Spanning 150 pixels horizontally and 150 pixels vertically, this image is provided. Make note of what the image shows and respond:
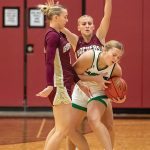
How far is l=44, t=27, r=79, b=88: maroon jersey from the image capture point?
451 cm

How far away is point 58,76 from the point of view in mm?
4590

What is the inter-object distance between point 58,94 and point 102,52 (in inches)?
25.6

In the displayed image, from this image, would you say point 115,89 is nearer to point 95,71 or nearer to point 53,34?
point 95,71

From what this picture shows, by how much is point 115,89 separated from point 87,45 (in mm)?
648

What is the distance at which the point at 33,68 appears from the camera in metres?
9.30

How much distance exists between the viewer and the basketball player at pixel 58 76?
4.52 metres

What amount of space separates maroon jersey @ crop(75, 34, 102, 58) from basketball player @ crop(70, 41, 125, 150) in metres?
0.34

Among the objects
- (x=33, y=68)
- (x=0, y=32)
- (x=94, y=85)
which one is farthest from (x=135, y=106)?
(x=94, y=85)

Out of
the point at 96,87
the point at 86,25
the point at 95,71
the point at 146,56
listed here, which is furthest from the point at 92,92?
the point at 146,56

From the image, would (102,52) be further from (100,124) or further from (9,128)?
(9,128)

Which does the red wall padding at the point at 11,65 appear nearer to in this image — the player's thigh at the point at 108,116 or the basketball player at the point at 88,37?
the basketball player at the point at 88,37

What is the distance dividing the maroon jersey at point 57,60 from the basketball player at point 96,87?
9.6 inches

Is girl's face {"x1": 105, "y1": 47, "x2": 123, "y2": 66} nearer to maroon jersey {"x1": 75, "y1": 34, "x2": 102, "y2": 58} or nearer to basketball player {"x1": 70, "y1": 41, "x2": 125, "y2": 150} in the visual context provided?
basketball player {"x1": 70, "y1": 41, "x2": 125, "y2": 150}

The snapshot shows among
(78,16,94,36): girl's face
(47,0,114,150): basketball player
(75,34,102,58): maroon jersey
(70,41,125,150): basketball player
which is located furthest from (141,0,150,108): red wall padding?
(70,41,125,150): basketball player
